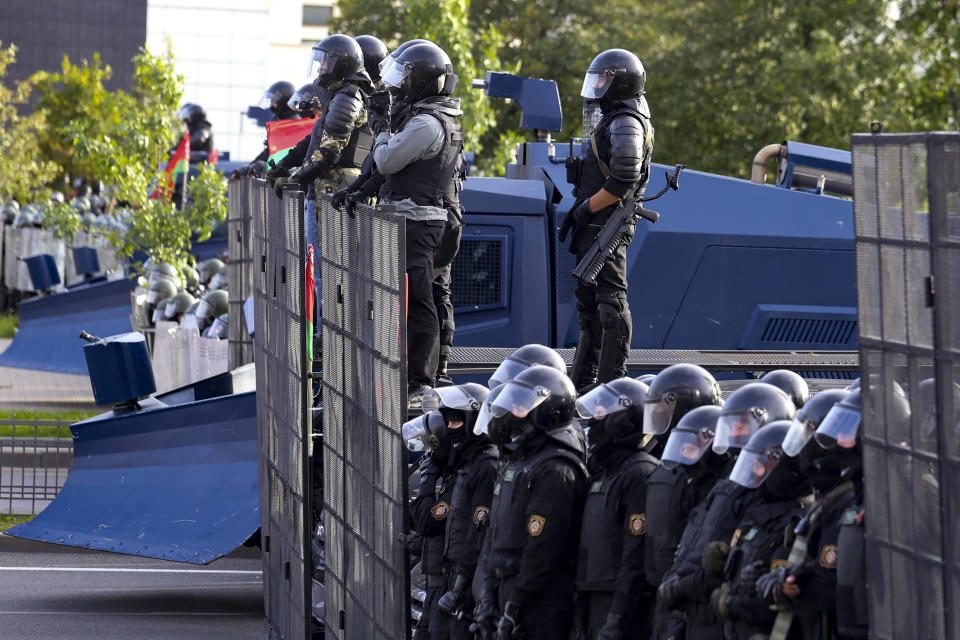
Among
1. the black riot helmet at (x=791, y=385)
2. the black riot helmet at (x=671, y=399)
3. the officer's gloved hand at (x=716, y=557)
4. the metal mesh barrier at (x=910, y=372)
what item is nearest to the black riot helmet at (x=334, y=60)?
the black riot helmet at (x=671, y=399)

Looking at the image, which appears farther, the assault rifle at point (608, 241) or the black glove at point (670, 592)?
the assault rifle at point (608, 241)

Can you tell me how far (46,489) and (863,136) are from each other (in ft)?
42.2

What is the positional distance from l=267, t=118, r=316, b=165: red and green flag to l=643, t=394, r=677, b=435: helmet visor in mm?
6544

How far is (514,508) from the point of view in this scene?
696cm

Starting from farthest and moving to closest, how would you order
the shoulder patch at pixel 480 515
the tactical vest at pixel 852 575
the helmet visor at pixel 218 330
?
the helmet visor at pixel 218 330
the shoulder patch at pixel 480 515
the tactical vest at pixel 852 575

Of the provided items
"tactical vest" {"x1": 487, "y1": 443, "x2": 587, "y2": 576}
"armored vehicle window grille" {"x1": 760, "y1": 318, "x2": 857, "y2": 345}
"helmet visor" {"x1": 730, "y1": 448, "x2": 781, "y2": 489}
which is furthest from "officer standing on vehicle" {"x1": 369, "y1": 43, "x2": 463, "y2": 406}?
"armored vehicle window grille" {"x1": 760, "y1": 318, "x2": 857, "y2": 345}

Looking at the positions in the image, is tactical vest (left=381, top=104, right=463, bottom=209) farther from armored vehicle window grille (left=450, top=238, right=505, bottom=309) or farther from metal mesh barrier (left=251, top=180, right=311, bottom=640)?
armored vehicle window grille (left=450, top=238, right=505, bottom=309)

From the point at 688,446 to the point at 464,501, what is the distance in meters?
1.77

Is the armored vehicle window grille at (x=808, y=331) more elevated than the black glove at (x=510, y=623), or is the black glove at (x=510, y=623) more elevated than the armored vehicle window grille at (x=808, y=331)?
the armored vehicle window grille at (x=808, y=331)

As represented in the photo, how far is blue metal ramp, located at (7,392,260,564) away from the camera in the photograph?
1269cm

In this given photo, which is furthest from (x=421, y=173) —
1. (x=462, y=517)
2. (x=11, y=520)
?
(x=11, y=520)

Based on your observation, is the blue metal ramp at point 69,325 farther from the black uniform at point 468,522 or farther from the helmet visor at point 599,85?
the black uniform at point 468,522

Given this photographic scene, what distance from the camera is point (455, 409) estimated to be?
7969 millimetres

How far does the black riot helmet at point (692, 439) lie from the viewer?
6211 mm
